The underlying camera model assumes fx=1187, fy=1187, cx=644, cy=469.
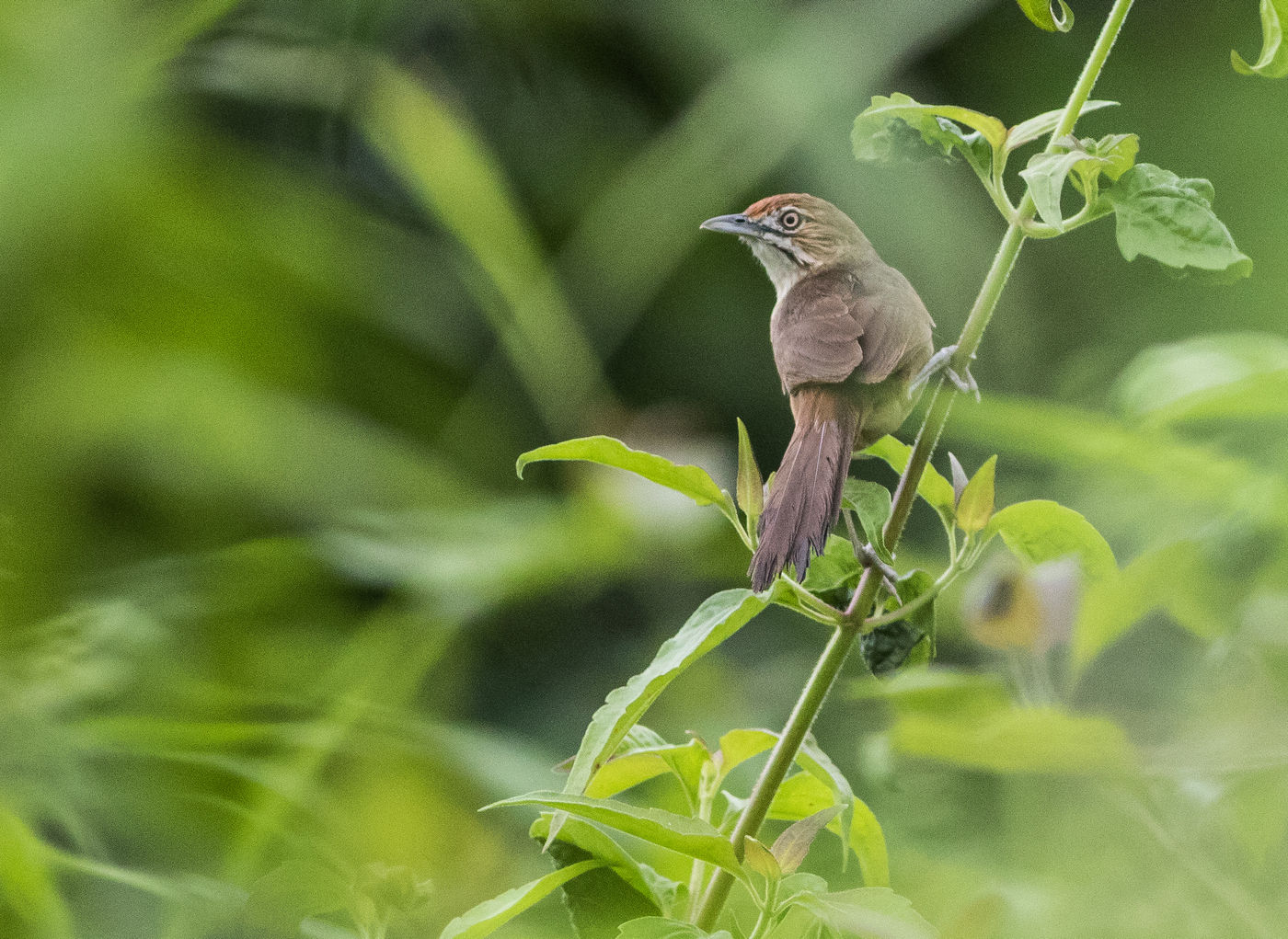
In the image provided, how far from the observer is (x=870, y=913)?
24cm

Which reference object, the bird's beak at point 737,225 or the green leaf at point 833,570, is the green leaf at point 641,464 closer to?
the green leaf at point 833,570

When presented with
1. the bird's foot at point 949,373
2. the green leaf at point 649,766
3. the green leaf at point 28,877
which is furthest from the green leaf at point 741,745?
the green leaf at point 28,877

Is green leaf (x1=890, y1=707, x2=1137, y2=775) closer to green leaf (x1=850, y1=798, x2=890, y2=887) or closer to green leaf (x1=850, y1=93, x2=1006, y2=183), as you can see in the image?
green leaf (x1=850, y1=798, x2=890, y2=887)

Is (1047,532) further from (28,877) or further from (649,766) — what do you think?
(28,877)

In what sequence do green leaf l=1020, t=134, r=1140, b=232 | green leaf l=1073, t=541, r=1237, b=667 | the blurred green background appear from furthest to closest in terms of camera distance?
1. the blurred green background
2. green leaf l=1073, t=541, r=1237, b=667
3. green leaf l=1020, t=134, r=1140, b=232

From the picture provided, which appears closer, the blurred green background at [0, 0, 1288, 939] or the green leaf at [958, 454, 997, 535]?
the green leaf at [958, 454, 997, 535]

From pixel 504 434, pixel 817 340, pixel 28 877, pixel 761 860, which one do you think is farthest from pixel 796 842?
pixel 504 434

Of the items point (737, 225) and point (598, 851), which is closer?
point (598, 851)

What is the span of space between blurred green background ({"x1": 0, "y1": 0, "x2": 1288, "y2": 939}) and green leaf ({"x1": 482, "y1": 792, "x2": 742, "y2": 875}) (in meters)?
0.08

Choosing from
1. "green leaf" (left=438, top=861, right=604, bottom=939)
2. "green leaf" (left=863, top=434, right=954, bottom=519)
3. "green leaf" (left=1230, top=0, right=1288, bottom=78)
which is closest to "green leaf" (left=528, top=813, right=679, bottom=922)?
"green leaf" (left=438, top=861, right=604, bottom=939)

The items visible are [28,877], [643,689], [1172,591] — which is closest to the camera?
[643,689]

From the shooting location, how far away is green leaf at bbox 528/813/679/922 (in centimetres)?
29

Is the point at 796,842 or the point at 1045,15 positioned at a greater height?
the point at 1045,15

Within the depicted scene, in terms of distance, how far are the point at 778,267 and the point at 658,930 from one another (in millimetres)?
206
